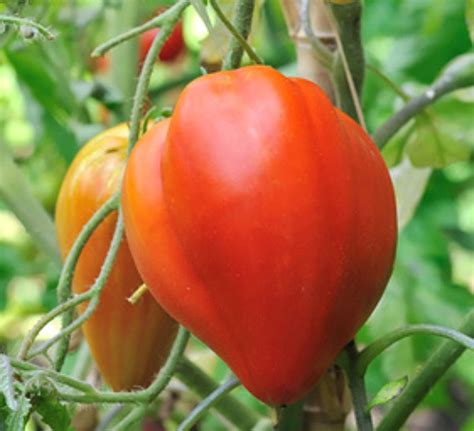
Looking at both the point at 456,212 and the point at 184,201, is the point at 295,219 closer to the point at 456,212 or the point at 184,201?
the point at 184,201

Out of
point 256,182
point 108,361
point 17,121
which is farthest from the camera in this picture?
point 17,121

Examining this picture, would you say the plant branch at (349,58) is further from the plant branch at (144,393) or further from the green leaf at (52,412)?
the green leaf at (52,412)

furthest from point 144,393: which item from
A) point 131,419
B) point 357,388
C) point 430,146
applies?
point 430,146

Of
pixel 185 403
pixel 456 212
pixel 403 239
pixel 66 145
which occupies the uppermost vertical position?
pixel 66 145

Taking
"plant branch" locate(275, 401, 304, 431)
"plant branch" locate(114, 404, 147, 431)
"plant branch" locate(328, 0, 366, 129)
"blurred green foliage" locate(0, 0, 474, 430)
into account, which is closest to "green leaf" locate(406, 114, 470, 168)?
"blurred green foliage" locate(0, 0, 474, 430)

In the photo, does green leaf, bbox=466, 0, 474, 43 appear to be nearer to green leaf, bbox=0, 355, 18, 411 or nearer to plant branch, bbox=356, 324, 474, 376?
plant branch, bbox=356, 324, 474, 376

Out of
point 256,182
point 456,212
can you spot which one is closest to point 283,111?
point 256,182

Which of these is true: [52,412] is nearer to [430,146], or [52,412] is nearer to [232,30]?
[232,30]
